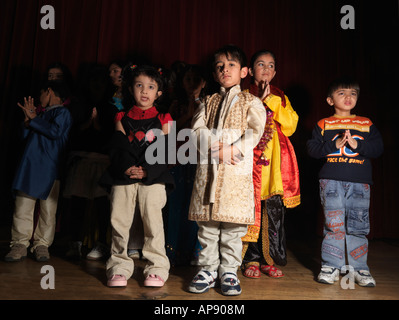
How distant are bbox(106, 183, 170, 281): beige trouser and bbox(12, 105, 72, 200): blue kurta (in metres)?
0.68

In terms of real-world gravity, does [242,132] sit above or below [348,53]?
below

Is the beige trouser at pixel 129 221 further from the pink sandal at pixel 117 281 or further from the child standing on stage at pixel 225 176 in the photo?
the child standing on stage at pixel 225 176

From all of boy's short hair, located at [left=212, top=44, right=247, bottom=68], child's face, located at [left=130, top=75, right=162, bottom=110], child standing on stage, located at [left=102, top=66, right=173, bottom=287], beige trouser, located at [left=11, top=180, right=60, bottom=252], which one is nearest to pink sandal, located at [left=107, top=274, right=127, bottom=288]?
child standing on stage, located at [left=102, top=66, right=173, bottom=287]

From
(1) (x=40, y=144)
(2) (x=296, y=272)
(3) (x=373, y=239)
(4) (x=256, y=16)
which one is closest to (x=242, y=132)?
(2) (x=296, y=272)

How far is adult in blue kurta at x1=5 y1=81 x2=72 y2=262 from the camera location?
7.42ft

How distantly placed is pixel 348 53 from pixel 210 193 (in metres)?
2.24

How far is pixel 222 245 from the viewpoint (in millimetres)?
1850

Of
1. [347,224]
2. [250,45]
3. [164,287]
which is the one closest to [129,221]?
[164,287]

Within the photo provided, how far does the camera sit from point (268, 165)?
2139mm

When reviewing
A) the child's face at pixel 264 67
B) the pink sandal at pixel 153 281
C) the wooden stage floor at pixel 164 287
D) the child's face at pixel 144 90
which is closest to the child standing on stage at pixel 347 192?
the wooden stage floor at pixel 164 287

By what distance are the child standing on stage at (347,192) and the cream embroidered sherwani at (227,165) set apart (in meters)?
0.55

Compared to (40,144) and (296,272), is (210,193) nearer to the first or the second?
(296,272)

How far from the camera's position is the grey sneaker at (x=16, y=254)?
2.19m

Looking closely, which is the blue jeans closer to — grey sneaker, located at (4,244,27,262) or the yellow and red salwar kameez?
the yellow and red salwar kameez
